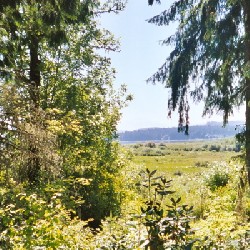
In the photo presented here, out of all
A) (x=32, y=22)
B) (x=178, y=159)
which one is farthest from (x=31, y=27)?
(x=178, y=159)

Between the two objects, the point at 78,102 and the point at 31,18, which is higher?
the point at 31,18

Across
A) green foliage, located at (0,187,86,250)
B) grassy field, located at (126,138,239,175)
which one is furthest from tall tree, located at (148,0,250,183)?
grassy field, located at (126,138,239,175)

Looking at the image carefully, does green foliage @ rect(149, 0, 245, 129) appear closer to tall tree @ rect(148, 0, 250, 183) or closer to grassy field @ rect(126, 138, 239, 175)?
tall tree @ rect(148, 0, 250, 183)

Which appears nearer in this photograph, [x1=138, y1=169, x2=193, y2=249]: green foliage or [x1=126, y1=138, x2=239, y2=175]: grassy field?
[x1=138, y1=169, x2=193, y2=249]: green foliage

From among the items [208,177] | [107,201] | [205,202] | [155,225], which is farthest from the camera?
[208,177]

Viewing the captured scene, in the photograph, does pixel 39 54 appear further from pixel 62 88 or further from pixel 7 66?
pixel 7 66

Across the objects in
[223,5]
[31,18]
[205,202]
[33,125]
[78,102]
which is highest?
[223,5]

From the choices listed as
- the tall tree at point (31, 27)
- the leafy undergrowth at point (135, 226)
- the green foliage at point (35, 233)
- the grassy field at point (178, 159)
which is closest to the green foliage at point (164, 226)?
the leafy undergrowth at point (135, 226)

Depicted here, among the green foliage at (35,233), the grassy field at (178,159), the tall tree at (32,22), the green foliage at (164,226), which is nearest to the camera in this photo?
the green foliage at (164,226)

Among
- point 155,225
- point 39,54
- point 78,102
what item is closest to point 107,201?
point 78,102

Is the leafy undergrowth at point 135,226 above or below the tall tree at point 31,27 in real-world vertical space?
below

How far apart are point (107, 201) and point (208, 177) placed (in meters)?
6.50

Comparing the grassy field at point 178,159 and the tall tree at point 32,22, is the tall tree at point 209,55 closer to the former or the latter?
the tall tree at point 32,22

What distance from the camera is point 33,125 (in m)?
6.64
